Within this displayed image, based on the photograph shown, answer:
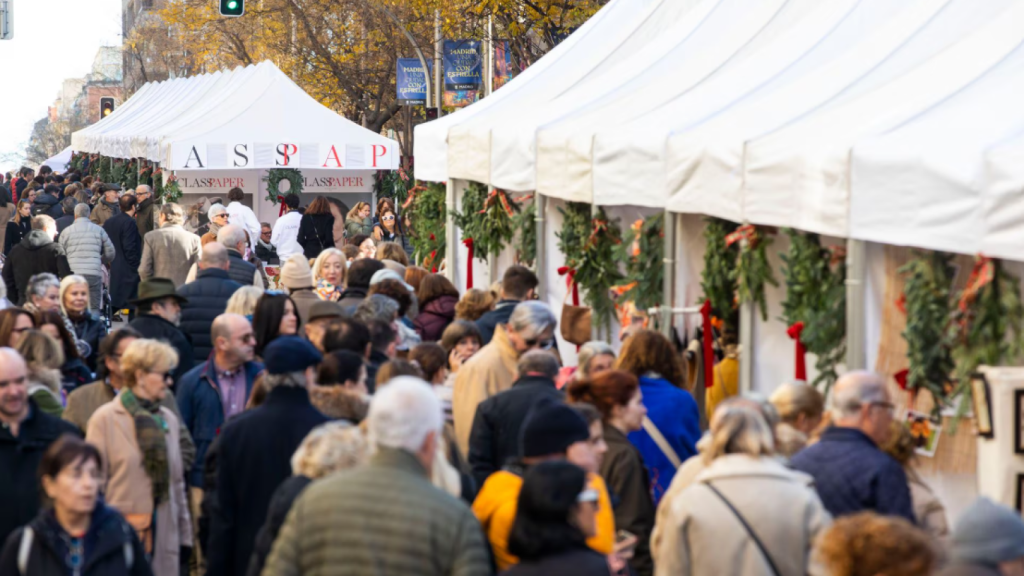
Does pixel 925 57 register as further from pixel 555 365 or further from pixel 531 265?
pixel 531 265

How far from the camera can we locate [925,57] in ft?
26.9

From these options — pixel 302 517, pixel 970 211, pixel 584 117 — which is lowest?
pixel 302 517

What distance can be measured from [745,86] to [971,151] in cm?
364

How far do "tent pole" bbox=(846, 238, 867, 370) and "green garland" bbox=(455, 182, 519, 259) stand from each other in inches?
248

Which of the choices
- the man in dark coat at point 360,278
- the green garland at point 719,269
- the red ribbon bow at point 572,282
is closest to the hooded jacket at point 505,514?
Result: the green garland at point 719,269

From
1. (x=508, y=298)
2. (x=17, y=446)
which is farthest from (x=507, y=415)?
(x=508, y=298)

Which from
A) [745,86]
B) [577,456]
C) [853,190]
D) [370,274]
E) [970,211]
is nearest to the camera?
[577,456]

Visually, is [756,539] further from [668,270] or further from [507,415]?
[668,270]

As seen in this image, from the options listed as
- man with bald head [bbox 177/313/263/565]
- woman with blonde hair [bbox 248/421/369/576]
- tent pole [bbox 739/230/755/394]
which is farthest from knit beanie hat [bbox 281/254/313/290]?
woman with blonde hair [bbox 248/421/369/576]

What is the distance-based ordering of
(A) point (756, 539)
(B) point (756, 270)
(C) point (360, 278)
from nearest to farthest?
1. (A) point (756, 539)
2. (B) point (756, 270)
3. (C) point (360, 278)

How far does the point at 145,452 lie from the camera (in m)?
6.64

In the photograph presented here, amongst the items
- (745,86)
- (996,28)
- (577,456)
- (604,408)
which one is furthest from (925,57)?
(577,456)

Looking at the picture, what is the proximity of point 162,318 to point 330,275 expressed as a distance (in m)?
2.49

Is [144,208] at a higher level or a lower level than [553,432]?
higher
